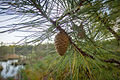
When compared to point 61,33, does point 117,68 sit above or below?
below

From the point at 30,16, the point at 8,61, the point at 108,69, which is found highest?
the point at 30,16

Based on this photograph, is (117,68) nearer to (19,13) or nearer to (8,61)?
(19,13)

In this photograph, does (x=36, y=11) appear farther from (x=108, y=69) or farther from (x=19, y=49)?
(x=108, y=69)

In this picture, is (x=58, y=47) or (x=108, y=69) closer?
(x=58, y=47)

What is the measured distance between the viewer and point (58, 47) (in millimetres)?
257

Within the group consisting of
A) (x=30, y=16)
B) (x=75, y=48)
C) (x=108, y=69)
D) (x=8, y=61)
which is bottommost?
(x=8, y=61)

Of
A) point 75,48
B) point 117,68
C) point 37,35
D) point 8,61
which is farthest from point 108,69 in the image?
point 8,61

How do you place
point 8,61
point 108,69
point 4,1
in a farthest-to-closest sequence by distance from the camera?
point 8,61 < point 108,69 < point 4,1

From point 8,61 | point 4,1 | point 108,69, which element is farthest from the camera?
point 8,61

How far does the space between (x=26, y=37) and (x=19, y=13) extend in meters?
0.08

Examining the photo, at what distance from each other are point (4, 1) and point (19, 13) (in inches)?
1.8

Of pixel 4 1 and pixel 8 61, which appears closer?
pixel 4 1

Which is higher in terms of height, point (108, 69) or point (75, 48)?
point (75, 48)

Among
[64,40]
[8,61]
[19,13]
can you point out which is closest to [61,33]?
[64,40]
